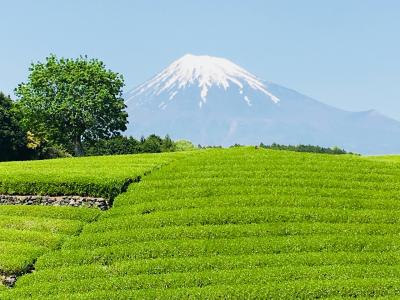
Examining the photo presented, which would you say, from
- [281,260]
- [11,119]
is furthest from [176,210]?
[11,119]

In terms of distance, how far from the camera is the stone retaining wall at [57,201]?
36.5m

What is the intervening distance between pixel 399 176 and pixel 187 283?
2236 cm

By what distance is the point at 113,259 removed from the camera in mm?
28672

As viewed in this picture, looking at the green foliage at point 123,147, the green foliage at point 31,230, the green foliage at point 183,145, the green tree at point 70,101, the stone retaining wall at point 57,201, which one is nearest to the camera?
the green foliage at point 31,230

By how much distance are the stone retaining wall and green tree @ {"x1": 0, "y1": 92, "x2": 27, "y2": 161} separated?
209 feet

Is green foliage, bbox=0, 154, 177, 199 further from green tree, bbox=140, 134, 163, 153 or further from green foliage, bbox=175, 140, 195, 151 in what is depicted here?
green foliage, bbox=175, 140, 195, 151

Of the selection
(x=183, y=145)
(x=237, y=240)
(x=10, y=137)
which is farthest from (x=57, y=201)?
(x=183, y=145)

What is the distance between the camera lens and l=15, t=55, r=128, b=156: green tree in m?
82.4

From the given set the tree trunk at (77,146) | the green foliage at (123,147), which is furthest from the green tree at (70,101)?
the green foliage at (123,147)

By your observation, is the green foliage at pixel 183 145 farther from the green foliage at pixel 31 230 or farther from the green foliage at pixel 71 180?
the green foliage at pixel 31 230

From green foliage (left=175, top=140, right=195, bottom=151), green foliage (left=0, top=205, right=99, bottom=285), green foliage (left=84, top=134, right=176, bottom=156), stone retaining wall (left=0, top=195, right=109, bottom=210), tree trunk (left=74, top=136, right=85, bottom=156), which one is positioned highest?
green foliage (left=175, top=140, right=195, bottom=151)

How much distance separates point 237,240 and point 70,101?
57327mm

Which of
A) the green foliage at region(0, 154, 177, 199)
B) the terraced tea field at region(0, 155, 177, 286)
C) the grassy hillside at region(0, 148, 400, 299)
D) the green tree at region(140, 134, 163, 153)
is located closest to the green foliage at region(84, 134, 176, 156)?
the green tree at region(140, 134, 163, 153)

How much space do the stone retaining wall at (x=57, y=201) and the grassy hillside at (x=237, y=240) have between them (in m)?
1.36
